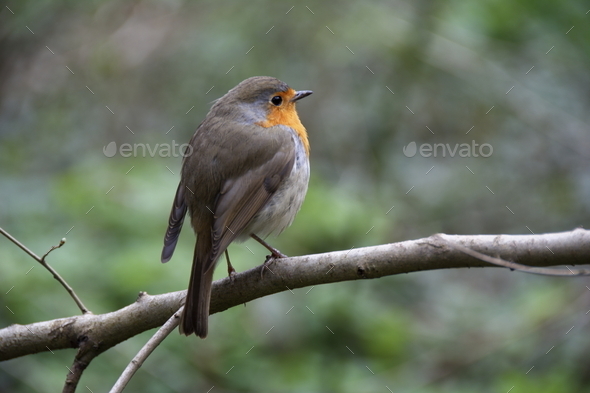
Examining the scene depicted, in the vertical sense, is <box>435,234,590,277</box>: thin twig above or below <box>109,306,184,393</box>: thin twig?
below

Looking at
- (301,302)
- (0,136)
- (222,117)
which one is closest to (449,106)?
(301,302)

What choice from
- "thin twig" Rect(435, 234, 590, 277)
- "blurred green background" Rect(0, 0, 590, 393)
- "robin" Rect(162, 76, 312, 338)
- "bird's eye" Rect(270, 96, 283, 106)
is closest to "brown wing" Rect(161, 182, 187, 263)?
"robin" Rect(162, 76, 312, 338)

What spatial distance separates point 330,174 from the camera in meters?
6.71

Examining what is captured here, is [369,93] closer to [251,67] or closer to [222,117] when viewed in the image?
[251,67]

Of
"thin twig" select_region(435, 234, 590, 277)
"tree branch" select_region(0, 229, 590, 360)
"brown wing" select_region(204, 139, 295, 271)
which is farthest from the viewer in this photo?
"brown wing" select_region(204, 139, 295, 271)

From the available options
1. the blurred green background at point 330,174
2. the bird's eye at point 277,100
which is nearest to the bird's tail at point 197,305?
the blurred green background at point 330,174

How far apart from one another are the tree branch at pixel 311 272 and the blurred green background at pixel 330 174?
933 mm

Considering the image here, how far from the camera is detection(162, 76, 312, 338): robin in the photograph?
3.66m

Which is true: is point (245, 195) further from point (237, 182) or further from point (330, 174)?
point (330, 174)

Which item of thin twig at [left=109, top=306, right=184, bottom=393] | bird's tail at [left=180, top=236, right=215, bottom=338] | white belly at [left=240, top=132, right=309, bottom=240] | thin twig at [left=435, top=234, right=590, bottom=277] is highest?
white belly at [left=240, top=132, right=309, bottom=240]

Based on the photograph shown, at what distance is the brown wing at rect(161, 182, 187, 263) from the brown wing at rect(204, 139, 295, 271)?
333mm

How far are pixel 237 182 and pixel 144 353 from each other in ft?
4.38

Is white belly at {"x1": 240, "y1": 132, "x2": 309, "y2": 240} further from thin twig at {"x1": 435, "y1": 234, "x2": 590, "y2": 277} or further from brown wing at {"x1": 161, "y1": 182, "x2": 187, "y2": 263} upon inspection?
thin twig at {"x1": 435, "y1": 234, "x2": 590, "y2": 277}

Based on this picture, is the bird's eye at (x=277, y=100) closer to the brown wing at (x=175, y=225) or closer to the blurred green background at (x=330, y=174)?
the brown wing at (x=175, y=225)
